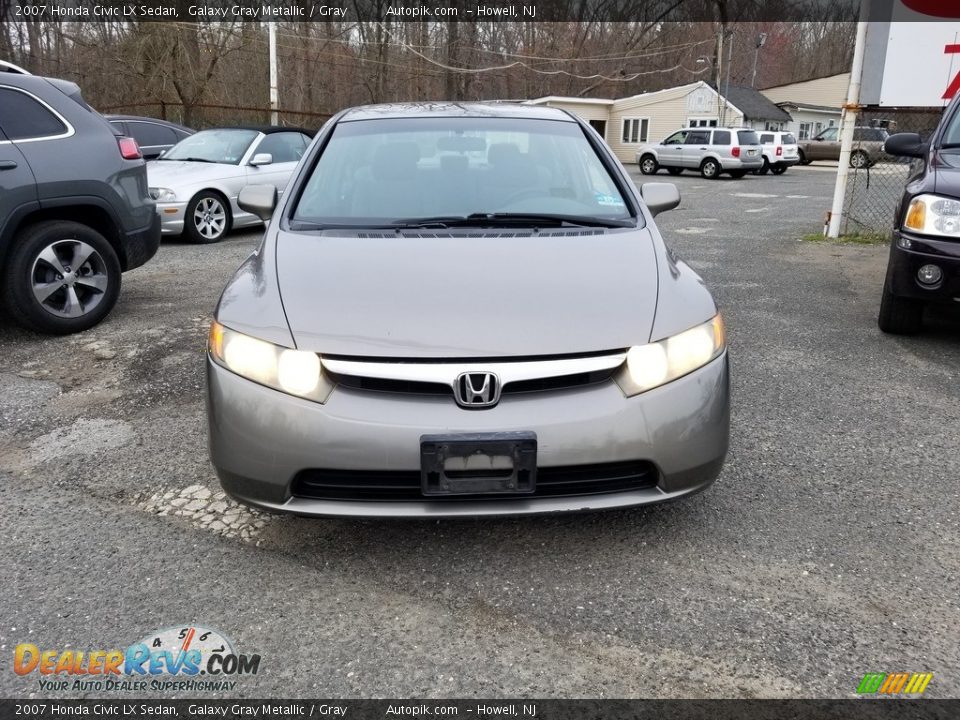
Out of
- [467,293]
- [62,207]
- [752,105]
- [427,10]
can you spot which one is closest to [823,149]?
[752,105]

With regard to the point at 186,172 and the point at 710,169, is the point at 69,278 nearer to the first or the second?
the point at 186,172

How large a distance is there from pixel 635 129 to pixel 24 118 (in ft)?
127

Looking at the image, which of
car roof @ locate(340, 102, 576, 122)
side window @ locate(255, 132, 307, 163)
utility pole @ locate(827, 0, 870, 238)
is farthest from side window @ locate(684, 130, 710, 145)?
car roof @ locate(340, 102, 576, 122)

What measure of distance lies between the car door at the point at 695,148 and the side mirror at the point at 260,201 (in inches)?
933

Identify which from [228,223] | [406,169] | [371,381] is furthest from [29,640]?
[228,223]

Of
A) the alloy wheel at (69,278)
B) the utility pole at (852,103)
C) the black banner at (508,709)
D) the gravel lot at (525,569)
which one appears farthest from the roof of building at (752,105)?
the black banner at (508,709)

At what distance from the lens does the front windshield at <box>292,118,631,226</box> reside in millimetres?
3254

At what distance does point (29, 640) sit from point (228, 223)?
25.8 feet

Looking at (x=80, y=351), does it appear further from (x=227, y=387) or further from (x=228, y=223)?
(x=228, y=223)

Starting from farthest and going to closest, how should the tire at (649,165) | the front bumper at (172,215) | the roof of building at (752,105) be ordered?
the roof of building at (752,105) < the tire at (649,165) < the front bumper at (172,215)

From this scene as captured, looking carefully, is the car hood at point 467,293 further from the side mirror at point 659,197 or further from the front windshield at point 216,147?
the front windshield at point 216,147

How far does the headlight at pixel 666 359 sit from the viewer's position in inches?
92.1

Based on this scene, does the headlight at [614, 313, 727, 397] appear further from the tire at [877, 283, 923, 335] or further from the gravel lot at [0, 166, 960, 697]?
the tire at [877, 283, 923, 335]

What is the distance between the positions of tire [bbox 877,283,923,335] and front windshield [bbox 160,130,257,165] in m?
7.55
